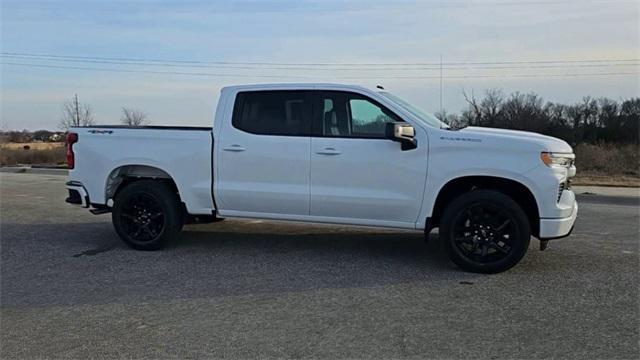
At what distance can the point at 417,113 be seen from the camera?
6727 millimetres

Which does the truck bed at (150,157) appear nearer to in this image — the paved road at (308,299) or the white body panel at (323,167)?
the white body panel at (323,167)

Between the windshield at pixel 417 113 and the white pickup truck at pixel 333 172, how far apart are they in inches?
1.0

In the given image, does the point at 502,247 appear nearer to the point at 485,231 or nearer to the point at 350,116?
the point at 485,231

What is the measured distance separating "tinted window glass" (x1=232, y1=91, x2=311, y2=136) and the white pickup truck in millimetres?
13

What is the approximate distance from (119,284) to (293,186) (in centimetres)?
211

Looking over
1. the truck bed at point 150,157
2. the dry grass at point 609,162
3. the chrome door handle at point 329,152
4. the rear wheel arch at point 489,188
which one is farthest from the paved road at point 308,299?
the dry grass at point 609,162

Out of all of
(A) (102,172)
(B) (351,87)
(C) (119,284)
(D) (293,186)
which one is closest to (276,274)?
(D) (293,186)

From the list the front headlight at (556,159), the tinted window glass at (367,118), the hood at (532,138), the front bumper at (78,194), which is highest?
the tinted window glass at (367,118)

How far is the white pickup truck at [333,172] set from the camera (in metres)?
6.09

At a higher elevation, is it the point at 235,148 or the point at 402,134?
the point at 402,134

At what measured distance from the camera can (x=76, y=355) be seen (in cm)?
410

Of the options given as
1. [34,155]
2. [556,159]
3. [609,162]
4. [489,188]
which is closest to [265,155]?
[489,188]

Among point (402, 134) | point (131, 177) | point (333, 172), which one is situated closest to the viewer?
point (402, 134)

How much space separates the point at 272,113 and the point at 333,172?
106cm
